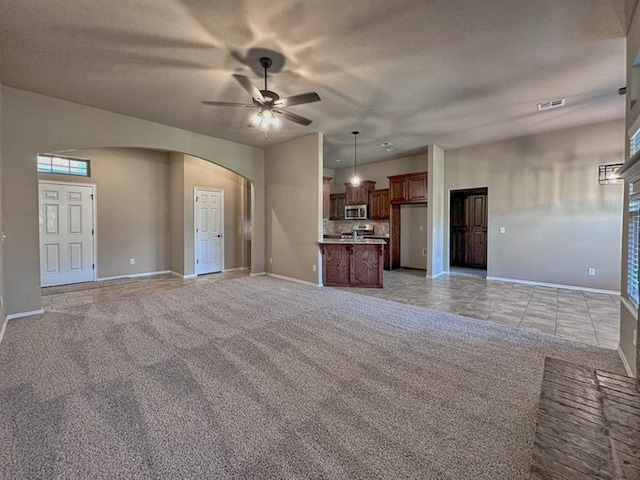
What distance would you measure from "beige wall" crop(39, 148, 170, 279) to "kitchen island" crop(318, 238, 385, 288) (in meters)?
4.41

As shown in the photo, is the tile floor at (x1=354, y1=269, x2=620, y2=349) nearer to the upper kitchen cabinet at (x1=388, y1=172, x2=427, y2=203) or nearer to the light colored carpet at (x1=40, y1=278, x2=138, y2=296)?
the upper kitchen cabinet at (x1=388, y1=172, x2=427, y2=203)

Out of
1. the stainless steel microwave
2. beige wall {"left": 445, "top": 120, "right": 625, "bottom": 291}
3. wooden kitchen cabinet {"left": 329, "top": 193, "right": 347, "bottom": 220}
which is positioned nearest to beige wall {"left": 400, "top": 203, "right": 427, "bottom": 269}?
the stainless steel microwave

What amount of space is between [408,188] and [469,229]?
8.47 ft

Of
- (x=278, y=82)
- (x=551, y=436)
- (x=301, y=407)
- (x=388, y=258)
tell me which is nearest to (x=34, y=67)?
(x=278, y=82)

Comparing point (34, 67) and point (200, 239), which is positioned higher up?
point (34, 67)

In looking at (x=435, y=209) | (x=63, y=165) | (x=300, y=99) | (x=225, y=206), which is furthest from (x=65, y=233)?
(x=435, y=209)

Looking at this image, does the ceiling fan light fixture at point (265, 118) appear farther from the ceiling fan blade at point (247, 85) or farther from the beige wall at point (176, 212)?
the beige wall at point (176, 212)

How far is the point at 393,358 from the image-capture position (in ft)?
8.95

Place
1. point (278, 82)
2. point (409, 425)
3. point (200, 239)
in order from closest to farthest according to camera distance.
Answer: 1. point (409, 425)
2. point (278, 82)
3. point (200, 239)

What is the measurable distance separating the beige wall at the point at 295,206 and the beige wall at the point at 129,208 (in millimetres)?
2802

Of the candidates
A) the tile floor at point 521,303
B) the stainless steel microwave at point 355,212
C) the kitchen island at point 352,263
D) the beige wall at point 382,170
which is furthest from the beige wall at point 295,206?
the beige wall at point 382,170

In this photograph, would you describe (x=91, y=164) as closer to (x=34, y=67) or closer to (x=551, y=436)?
(x=34, y=67)

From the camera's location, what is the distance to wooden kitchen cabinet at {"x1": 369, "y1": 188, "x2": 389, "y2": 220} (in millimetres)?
8164

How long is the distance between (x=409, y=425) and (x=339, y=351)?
3.63ft
